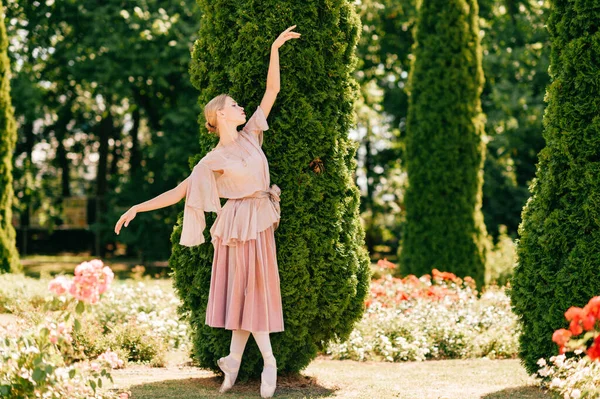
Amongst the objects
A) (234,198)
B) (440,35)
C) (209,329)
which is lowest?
(209,329)

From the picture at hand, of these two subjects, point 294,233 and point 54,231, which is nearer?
point 294,233

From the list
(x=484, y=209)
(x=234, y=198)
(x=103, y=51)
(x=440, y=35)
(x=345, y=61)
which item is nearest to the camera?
(x=234, y=198)

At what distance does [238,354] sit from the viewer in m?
5.43

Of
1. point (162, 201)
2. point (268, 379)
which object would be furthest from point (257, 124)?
point (268, 379)

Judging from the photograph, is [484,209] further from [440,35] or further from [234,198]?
[234,198]

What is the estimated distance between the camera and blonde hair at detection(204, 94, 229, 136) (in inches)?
210

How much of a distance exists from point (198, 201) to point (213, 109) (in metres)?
0.69

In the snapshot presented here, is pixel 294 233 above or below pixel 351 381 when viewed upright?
above

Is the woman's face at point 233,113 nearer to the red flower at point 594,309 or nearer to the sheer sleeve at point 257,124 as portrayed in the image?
the sheer sleeve at point 257,124

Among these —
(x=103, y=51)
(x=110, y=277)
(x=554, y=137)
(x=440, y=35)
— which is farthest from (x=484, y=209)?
(x=110, y=277)

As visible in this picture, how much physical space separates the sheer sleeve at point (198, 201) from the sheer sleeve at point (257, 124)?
416 mm

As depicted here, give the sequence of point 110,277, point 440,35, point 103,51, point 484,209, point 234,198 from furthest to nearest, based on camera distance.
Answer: point 484,209
point 103,51
point 440,35
point 234,198
point 110,277

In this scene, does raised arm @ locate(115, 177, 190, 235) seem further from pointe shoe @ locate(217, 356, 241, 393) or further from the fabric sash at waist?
pointe shoe @ locate(217, 356, 241, 393)

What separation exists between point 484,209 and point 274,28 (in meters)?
14.0
